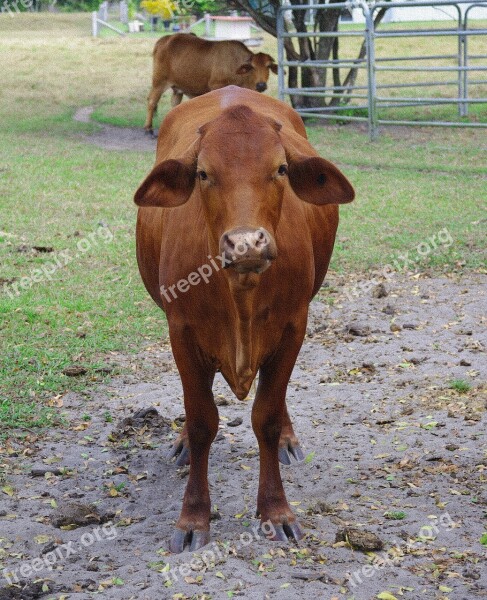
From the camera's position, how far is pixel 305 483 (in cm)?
457

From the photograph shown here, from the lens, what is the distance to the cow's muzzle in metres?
3.10

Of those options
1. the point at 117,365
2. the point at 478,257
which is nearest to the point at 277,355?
the point at 117,365

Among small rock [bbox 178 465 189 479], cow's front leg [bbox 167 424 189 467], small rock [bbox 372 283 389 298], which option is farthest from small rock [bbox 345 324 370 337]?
small rock [bbox 178 465 189 479]

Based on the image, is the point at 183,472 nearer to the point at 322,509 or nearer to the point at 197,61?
the point at 322,509

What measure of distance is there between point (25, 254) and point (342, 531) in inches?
212

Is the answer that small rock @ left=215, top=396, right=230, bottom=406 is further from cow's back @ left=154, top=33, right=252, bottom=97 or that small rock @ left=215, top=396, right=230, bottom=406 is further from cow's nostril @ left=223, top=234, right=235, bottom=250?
cow's back @ left=154, top=33, right=252, bottom=97

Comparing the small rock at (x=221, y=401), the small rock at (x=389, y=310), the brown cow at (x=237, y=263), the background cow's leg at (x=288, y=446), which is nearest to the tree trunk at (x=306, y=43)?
the small rock at (x=389, y=310)

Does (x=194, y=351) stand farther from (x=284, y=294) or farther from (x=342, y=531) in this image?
(x=342, y=531)

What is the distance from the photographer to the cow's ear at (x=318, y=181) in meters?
3.64

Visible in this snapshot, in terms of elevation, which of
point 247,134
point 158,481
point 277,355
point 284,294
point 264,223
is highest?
point 247,134

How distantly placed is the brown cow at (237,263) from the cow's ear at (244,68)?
34.8 ft

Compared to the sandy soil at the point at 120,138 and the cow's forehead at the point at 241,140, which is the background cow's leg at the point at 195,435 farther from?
the sandy soil at the point at 120,138

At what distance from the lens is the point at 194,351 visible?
398cm

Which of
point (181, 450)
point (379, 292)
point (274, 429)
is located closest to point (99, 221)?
point (379, 292)
